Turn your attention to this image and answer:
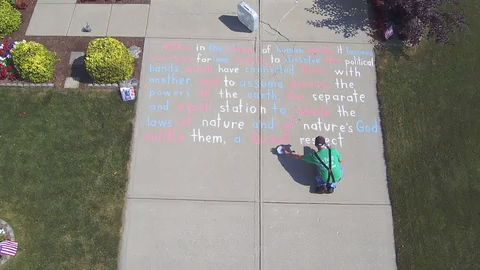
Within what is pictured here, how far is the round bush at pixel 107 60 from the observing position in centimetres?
909

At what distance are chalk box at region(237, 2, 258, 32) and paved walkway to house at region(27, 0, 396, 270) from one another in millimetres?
209

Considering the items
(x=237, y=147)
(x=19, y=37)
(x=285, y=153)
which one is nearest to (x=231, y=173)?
(x=237, y=147)

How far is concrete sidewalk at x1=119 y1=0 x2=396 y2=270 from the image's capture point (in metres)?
8.07

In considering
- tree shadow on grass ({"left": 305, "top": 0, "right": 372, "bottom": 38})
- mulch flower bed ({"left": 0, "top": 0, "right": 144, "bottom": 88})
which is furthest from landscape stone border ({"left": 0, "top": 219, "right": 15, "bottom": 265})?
tree shadow on grass ({"left": 305, "top": 0, "right": 372, "bottom": 38})

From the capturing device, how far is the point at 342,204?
8453 mm

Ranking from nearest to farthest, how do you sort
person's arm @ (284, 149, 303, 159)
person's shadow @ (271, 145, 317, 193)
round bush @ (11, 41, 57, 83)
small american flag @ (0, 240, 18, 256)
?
1. small american flag @ (0, 240, 18, 256)
2. person's shadow @ (271, 145, 317, 193)
3. person's arm @ (284, 149, 303, 159)
4. round bush @ (11, 41, 57, 83)

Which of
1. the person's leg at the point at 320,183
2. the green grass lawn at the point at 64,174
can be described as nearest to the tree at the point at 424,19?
the person's leg at the point at 320,183

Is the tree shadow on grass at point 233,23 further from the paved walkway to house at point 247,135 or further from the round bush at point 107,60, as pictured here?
the round bush at point 107,60

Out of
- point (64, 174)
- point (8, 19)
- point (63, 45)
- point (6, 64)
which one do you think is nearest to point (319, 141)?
point (64, 174)

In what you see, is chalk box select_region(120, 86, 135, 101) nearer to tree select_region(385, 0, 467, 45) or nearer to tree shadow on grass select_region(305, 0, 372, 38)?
tree shadow on grass select_region(305, 0, 372, 38)

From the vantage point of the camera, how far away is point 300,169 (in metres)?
8.78

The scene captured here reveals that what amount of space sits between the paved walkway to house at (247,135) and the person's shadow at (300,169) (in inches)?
1.2

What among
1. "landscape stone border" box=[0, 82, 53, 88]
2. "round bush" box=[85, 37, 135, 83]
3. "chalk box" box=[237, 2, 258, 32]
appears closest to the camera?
"round bush" box=[85, 37, 135, 83]

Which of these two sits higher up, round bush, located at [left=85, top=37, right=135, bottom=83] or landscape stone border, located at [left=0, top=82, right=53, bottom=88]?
round bush, located at [left=85, top=37, right=135, bottom=83]
